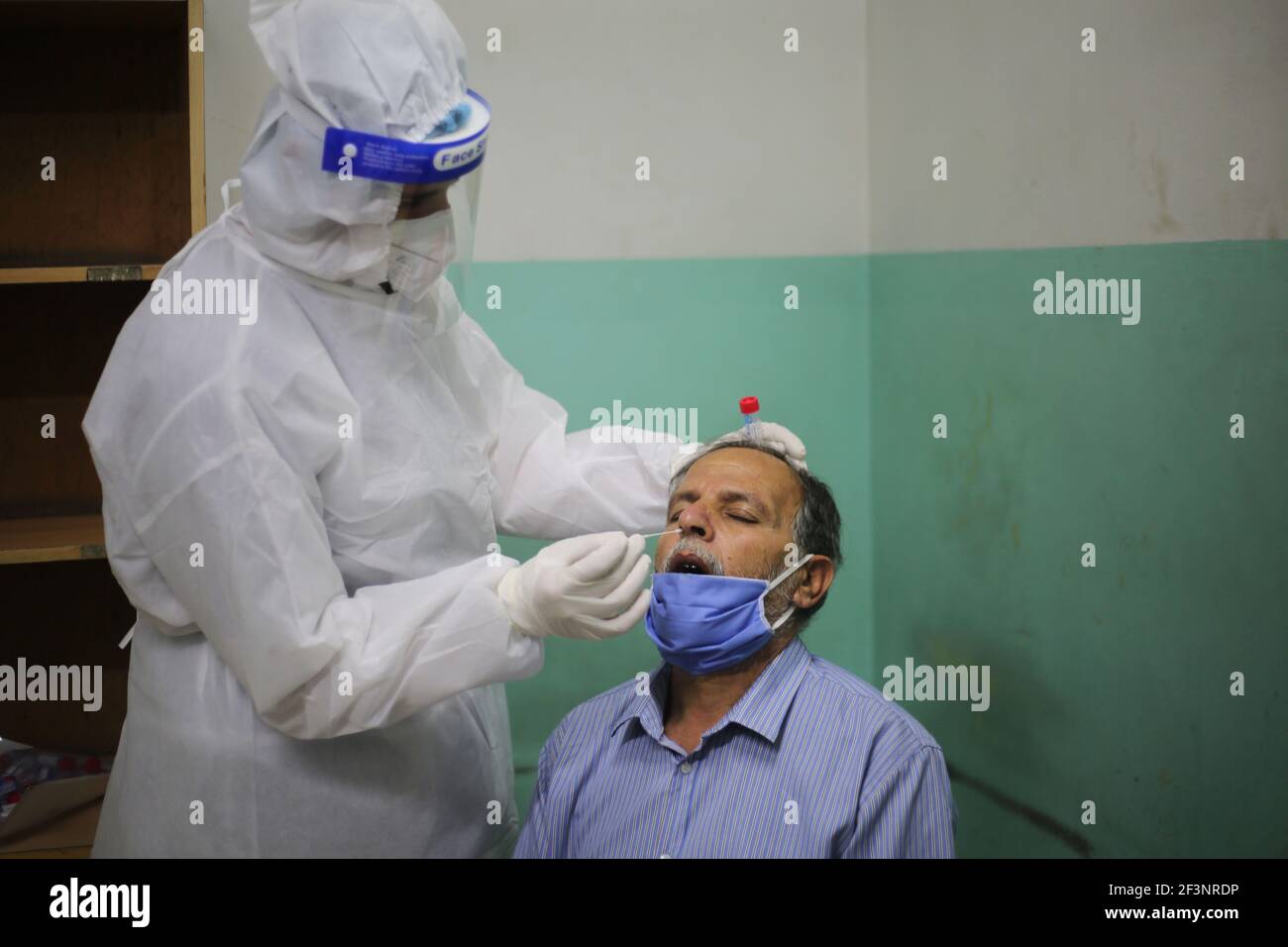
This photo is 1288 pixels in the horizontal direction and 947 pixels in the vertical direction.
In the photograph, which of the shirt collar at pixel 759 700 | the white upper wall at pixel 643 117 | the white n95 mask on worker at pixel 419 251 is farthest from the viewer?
the white upper wall at pixel 643 117

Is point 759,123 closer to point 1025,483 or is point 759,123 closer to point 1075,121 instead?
point 1075,121

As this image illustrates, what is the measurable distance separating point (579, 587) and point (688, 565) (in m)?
0.31

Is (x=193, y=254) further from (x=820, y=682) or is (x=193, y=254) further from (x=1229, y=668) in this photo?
(x=1229, y=668)

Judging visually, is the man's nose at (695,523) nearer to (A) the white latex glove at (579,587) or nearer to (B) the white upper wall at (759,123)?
(A) the white latex glove at (579,587)

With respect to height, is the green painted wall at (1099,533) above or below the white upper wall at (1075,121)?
below

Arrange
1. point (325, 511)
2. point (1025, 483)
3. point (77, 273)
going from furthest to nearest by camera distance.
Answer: point (1025, 483) → point (77, 273) → point (325, 511)

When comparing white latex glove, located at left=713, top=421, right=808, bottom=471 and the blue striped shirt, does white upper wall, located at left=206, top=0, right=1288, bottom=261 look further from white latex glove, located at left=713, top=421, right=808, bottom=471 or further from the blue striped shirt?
the blue striped shirt

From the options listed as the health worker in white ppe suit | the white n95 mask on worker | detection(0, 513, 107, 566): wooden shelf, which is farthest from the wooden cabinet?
the white n95 mask on worker

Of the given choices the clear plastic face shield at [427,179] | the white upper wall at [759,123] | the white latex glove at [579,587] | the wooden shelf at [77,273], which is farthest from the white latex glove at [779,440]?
the wooden shelf at [77,273]

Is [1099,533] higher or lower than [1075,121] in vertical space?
lower

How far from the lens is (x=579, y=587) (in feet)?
5.01

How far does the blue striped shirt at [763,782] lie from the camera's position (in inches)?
64.1

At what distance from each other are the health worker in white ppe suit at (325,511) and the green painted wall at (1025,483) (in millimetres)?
793

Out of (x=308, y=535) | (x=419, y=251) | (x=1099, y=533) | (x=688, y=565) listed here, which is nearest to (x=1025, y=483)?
(x=1099, y=533)
